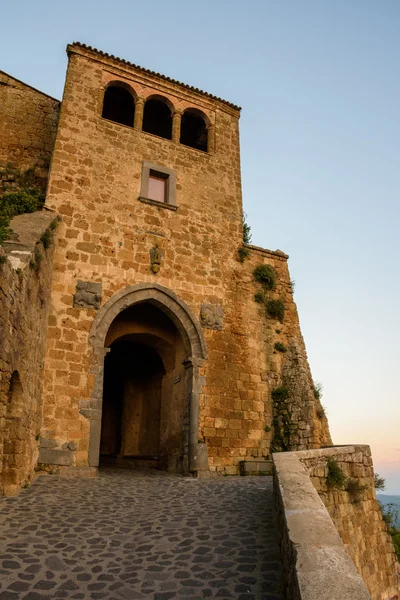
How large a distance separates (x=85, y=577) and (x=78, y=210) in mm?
8016

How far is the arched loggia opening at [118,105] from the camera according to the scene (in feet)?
45.0

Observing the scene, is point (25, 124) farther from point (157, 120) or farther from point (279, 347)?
point (279, 347)

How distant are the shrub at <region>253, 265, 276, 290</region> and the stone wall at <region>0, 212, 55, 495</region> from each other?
5.64m

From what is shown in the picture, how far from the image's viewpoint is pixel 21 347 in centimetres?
725

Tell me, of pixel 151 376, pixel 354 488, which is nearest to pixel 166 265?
pixel 151 376

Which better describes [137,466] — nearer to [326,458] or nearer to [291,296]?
[291,296]

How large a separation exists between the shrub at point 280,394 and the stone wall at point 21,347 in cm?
565

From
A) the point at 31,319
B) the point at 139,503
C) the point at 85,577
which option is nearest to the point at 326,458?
the point at 139,503

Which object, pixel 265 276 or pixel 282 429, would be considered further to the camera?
pixel 265 276

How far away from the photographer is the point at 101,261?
10.6 metres

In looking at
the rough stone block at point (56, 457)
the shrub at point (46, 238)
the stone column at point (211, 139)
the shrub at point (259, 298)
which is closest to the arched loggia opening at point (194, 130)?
the stone column at point (211, 139)

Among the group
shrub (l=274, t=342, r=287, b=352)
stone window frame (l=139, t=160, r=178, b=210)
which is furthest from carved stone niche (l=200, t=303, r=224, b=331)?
stone window frame (l=139, t=160, r=178, b=210)

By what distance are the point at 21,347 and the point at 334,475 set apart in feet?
16.5

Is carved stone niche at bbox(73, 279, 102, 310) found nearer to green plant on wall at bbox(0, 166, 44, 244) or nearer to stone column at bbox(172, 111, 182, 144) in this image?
green plant on wall at bbox(0, 166, 44, 244)
